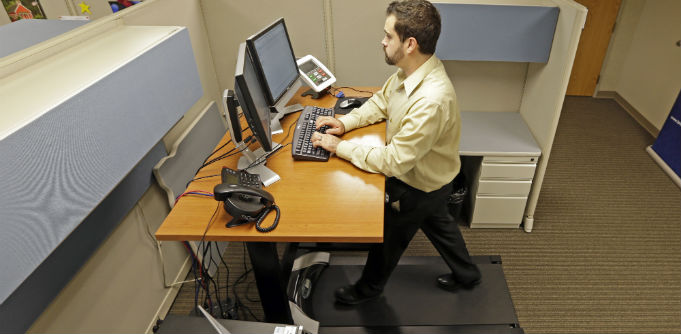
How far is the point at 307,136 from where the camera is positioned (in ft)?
6.03

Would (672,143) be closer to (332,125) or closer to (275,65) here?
(332,125)

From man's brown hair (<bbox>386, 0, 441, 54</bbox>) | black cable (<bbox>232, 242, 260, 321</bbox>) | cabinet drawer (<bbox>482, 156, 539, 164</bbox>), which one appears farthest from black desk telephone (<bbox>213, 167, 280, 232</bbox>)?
cabinet drawer (<bbox>482, 156, 539, 164</bbox>)

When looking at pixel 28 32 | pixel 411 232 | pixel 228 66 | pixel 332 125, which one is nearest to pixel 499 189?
pixel 411 232

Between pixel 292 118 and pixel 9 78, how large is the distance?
3.76 ft

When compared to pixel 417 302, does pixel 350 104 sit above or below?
above

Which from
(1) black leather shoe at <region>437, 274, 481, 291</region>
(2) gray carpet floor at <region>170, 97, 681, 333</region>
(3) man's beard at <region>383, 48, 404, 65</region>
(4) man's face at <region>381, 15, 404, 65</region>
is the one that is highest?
(4) man's face at <region>381, 15, 404, 65</region>

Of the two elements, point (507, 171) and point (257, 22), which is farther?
point (257, 22)

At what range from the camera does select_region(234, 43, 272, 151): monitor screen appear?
1.49m

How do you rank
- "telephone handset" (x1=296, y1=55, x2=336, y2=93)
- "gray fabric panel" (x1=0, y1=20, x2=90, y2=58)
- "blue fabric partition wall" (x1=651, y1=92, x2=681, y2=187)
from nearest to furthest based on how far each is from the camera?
"gray fabric panel" (x1=0, y1=20, x2=90, y2=58) → "telephone handset" (x1=296, y1=55, x2=336, y2=93) → "blue fabric partition wall" (x1=651, y1=92, x2=681, y2=187)

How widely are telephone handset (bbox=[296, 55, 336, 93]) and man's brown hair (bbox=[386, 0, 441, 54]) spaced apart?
801mm

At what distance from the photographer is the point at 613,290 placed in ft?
7.37

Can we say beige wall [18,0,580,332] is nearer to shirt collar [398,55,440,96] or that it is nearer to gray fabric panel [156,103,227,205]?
gray fabric panel [156,103,227,205]

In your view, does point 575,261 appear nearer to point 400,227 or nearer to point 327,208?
point 400,227

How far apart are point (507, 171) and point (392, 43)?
1255mm
